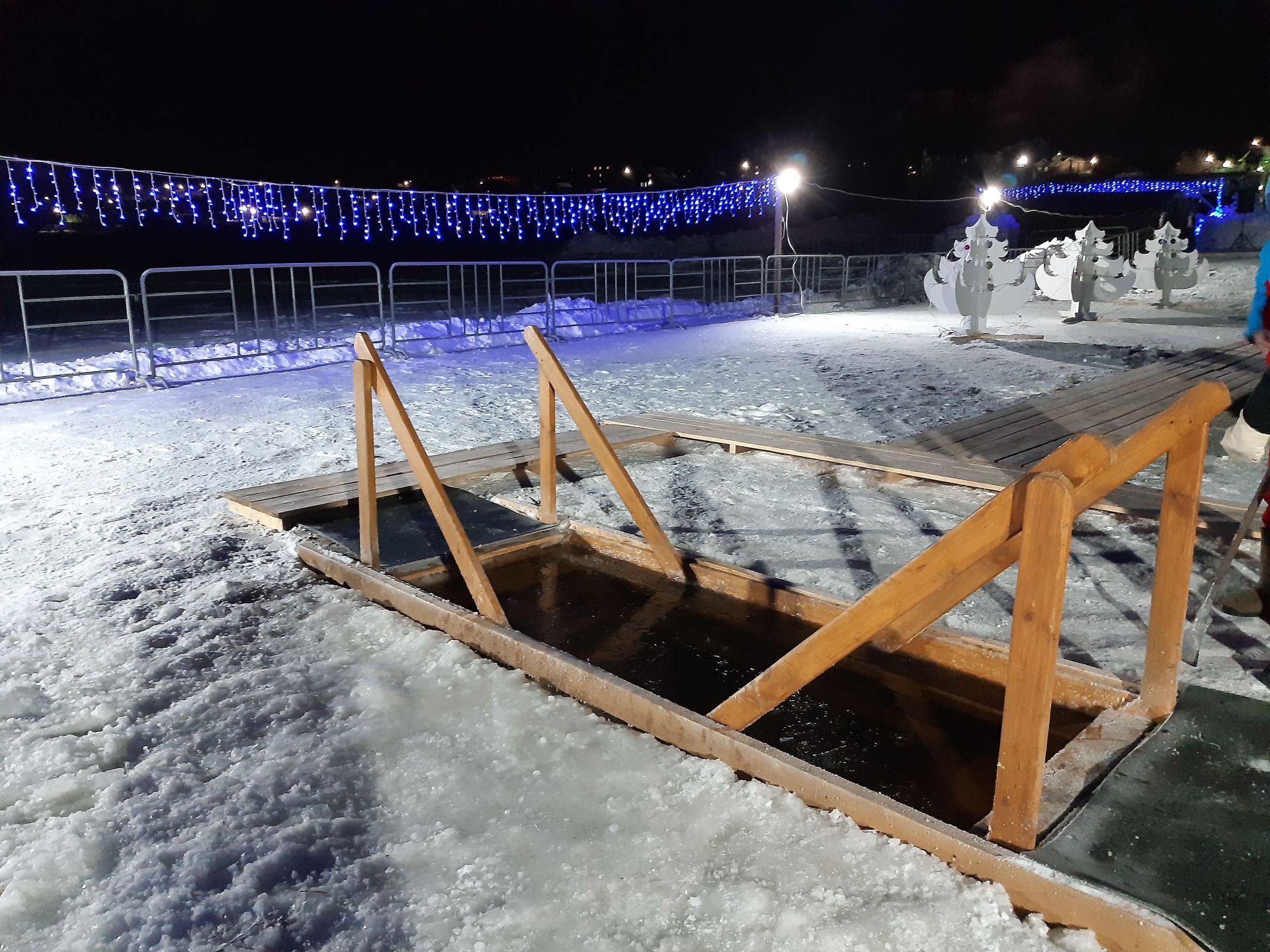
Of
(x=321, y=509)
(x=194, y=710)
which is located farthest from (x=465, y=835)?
(x=321, y=509)

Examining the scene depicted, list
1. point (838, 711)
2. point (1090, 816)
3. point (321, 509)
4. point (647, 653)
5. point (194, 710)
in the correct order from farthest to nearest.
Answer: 1. point (321, 509)
2. point (647, 653)
3. point (838, 711)
4. point (194, 710)
5. point (1090, 816)

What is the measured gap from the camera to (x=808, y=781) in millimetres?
2164

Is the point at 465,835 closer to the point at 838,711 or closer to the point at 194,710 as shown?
the point at 194,710

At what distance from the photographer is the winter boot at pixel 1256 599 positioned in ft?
11.1

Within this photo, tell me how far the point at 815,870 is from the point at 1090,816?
0.71 meters

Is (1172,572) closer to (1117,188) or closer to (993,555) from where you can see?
(993,555)

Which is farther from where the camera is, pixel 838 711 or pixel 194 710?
pixel 838 711

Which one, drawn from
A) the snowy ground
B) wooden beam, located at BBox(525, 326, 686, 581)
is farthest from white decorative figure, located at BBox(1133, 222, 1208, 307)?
wooden beam, located at BBox(525, 326, 686, 581)

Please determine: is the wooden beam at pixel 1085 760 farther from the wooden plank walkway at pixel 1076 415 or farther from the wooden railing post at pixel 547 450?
the wooden plank walkway at pixel 1076 415

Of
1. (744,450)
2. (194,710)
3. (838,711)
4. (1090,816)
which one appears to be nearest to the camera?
(1090,816)

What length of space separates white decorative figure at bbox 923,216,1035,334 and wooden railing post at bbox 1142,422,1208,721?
11370mm

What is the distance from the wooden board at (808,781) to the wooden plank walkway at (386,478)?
1207mm

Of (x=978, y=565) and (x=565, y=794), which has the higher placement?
(x=978, y=565)

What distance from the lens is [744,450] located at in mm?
6223
